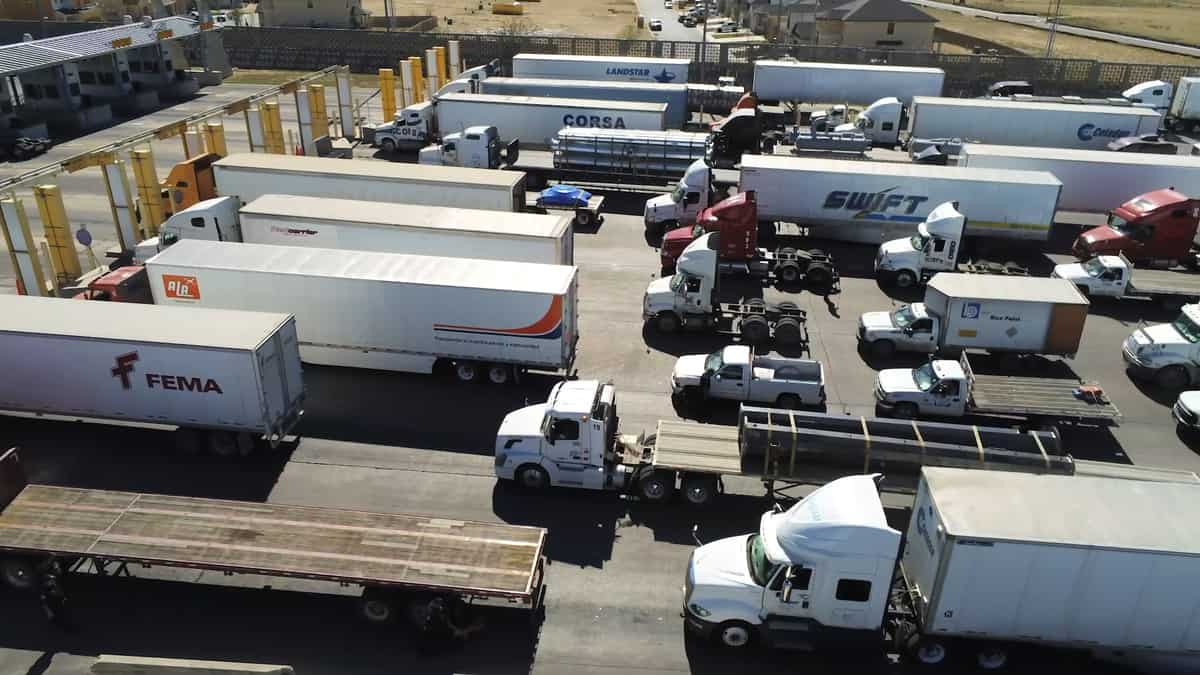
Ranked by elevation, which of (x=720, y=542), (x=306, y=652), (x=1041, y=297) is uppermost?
(x=1041, y=297)

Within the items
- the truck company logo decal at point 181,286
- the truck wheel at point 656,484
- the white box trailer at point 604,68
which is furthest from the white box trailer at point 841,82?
the truck wheel at point 656,484

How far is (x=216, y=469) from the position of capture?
835 inches

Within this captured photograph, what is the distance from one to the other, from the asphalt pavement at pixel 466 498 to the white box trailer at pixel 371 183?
6.38m

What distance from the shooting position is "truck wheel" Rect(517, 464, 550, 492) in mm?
20188

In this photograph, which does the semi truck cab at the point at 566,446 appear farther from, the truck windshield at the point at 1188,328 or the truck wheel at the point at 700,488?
the truck windshield at the point at 1188,328

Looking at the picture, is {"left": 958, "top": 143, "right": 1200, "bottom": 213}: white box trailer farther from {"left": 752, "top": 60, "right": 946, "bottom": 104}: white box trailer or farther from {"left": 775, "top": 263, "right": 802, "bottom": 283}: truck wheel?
{"left": 752, "top": 60, "right": 946, "bottom": 104}: white box trailer

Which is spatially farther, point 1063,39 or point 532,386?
point 1063,39

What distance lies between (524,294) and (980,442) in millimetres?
12671

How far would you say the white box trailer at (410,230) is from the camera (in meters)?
28.4

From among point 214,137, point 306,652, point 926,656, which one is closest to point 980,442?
point 926,656

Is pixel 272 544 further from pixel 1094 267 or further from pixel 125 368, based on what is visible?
pixel 1094 267

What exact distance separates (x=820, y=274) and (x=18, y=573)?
2733cm

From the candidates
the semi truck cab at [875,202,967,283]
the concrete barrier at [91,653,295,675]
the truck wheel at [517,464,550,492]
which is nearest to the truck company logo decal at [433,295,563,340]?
the truck wheel at [517,464,550,492]

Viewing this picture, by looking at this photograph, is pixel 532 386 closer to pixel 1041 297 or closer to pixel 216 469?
pixel 216 469
